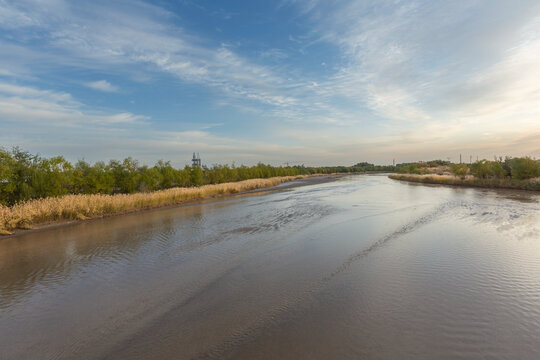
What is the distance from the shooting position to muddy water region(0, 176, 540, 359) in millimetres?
3969

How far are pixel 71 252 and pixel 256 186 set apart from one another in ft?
121

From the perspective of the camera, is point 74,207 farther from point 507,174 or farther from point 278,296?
point 507,174

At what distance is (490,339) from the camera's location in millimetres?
3973

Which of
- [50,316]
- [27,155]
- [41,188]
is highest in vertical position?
[27,155]

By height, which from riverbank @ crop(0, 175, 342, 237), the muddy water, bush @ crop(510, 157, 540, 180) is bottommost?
the muddy water

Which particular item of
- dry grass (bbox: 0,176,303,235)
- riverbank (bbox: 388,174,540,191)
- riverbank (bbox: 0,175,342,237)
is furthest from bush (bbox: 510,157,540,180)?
dry grass (bbox: 0,176,303,235)

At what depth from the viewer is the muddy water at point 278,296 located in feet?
13.0

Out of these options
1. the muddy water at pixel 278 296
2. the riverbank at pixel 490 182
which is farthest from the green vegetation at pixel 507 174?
the muddy water at pixel 278 296

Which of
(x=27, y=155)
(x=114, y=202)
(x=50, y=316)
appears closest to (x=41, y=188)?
(x=27, y=155)

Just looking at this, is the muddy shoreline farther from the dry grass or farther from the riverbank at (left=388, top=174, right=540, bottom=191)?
the dry grass

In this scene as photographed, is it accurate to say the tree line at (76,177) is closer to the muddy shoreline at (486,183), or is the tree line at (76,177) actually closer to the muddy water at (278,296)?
the muddy water at (278,296)

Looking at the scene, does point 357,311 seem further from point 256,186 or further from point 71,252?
point 256,186

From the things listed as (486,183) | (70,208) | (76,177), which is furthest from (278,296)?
(486,183)

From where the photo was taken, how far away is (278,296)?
5.62 metres
